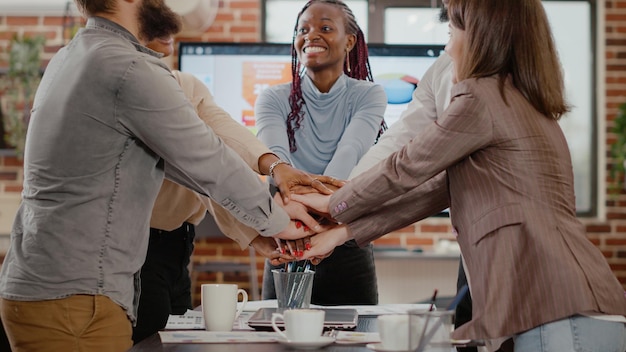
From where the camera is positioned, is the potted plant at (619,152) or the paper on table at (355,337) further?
the potted plant at (619,152)

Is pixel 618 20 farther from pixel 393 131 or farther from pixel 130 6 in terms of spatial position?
pixel 130 6

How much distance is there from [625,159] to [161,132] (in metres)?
4.12

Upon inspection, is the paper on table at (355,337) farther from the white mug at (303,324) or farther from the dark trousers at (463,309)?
the dark trousers at (463,309)

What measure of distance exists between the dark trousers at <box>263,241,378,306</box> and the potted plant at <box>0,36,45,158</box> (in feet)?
9.78

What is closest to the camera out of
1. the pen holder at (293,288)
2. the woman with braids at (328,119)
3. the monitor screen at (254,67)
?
the pen holder at (293,288)

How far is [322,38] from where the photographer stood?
256cm

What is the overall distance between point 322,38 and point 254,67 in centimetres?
153

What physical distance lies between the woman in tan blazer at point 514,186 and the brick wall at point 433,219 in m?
3.46

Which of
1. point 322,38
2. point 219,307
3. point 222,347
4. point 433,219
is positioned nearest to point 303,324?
point 222,347

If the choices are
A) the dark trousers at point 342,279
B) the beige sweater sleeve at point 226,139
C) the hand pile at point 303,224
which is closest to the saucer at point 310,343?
the hand pile at point 303,224

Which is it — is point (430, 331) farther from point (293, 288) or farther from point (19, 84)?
point (19, 84)

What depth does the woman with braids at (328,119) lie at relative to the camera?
2.29m

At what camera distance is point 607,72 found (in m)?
5.14

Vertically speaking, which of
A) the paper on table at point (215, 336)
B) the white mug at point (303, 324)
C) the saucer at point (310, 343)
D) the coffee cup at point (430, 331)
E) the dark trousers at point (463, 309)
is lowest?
the dark trousers at point (463, 309)
